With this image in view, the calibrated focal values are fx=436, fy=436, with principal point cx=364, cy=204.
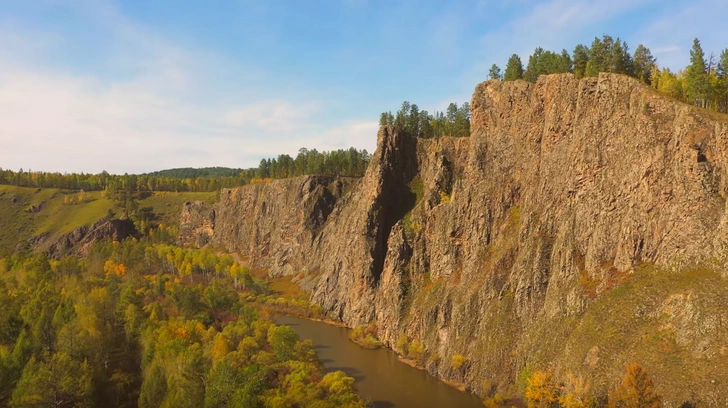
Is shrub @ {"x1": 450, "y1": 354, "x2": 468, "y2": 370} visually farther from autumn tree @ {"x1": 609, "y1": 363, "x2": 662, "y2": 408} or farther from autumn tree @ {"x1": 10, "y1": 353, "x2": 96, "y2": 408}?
autumn tree @ {"x1": 10, "y1": 353, "x2": 96, "y2": 408}

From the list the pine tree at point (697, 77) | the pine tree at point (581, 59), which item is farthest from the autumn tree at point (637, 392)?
the pine tree at point (581, 59)

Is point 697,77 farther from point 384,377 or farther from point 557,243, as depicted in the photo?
point 384,377

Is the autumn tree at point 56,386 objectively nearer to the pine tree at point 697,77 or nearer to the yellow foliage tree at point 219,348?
the yellow foliage tree at point 219,348

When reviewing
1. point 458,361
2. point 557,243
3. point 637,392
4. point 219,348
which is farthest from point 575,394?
point 219,348

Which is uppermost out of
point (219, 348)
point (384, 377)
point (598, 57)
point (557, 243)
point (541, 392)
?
point (598, 57)

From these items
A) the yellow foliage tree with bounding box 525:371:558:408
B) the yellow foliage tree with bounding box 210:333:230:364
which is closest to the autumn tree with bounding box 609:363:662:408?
the yellow foliage tree with bounding box 525:371:558:408
